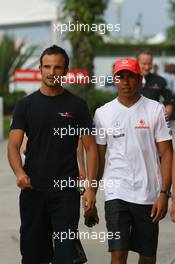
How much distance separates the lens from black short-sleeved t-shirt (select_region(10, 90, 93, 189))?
5453 millimetres

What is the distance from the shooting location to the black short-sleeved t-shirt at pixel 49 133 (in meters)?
5.45

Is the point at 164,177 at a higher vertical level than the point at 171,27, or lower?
lower

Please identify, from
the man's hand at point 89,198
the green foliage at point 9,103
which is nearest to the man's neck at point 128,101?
the man's hand at point 89,198

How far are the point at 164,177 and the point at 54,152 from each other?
760mm

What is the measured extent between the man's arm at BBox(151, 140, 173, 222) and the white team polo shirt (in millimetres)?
39

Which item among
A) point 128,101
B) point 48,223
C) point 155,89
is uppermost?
point 155,89

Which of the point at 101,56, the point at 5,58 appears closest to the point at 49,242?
the point at 5,58

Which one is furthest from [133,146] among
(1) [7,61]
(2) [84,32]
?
(1) [7,61]

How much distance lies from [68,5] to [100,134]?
18406 mm

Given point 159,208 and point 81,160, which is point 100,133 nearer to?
point 81,160

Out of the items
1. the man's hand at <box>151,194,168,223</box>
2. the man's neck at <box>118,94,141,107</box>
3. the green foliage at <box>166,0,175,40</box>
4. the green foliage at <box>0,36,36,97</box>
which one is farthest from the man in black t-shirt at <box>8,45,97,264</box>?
the green foliage at <box>166,0,175,40</box>

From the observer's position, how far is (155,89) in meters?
8.89

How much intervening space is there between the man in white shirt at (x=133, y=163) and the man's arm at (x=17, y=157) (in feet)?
1.74

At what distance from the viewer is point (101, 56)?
42.9 meters
